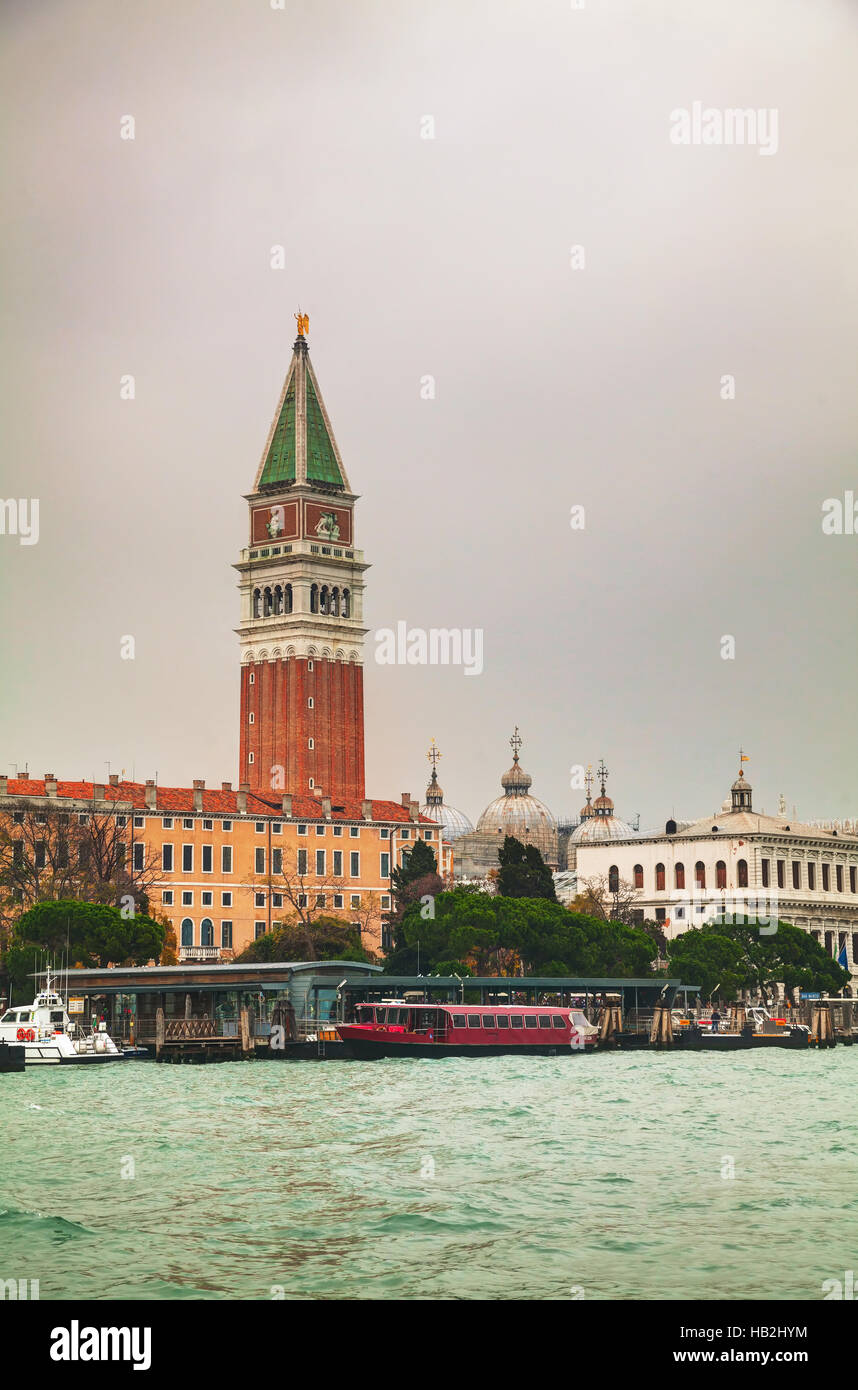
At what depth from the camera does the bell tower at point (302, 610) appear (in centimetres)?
8550

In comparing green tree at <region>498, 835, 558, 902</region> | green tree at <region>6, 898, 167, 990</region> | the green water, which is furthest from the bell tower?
the green water

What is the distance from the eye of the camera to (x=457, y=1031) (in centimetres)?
4784

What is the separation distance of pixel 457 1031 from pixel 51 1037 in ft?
32.9

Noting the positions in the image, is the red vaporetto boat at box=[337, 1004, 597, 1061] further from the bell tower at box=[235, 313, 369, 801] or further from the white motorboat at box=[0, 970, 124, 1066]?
the bell tower at box=[235, 313, 369, 801]

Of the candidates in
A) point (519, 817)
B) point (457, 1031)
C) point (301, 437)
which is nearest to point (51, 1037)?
point (457, 1031)

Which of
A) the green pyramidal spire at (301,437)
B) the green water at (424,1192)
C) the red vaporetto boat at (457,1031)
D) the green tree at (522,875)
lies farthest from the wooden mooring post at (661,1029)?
the green pyramidal spire at (301,437)

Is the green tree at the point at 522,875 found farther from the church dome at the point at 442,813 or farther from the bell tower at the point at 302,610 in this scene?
the church dome at the point at 442,813

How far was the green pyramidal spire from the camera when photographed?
285ft

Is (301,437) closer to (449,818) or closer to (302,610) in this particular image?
(302,610)

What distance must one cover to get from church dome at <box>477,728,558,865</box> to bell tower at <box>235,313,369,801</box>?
27.0 m

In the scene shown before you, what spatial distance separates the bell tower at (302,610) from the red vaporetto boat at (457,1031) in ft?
113
